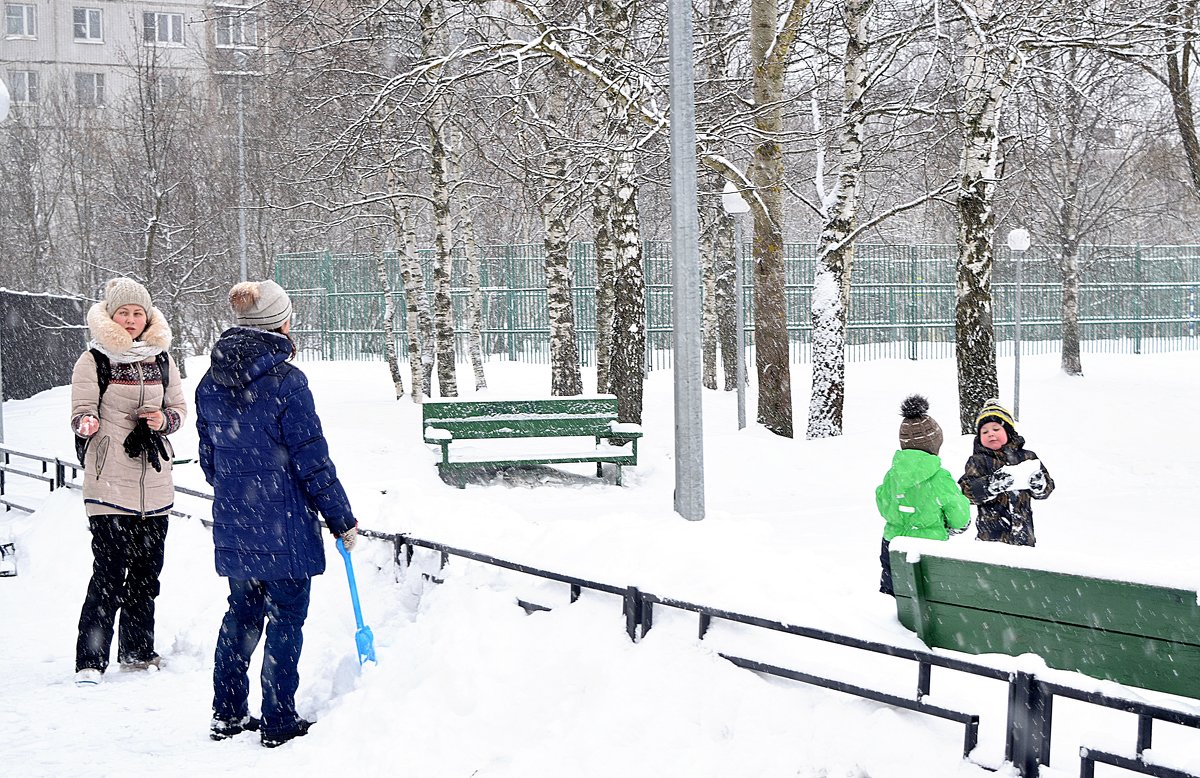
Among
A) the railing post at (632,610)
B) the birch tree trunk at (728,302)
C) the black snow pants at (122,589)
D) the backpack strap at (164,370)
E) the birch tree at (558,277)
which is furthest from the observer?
the birch tree trunk at (728,302)

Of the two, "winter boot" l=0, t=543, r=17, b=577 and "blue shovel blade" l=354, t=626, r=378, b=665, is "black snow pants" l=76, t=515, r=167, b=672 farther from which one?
"winter boot" l=0, t=543, r=17, b=577

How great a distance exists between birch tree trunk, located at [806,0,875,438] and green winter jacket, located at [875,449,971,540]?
851cm

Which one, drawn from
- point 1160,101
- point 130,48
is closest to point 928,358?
point 1160,101

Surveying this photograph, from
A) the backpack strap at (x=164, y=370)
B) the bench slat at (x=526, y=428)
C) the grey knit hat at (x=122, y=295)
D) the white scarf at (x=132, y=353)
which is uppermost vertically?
the grey knit hat at (x=122, y=295)

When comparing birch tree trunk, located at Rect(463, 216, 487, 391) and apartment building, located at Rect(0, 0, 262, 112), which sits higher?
apartment building, located at Rect(0, 0, 262, 112)

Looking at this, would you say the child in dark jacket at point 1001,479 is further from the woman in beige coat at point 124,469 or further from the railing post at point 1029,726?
the woman in beige coat at point 124,469

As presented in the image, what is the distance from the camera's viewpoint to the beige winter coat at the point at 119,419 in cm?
590

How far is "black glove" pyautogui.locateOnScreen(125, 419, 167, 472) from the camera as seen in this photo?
6020mm

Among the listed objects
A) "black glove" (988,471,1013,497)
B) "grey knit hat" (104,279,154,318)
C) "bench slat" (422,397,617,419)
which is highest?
"grey knit hat" (104,279,154,318)

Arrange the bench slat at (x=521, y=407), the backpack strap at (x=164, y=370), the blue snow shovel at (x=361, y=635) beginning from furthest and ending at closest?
the bench slat at (x=521, y=407), the backpack strap at (x=164, y=370), the blue snow shovel at (x=361, y=635)

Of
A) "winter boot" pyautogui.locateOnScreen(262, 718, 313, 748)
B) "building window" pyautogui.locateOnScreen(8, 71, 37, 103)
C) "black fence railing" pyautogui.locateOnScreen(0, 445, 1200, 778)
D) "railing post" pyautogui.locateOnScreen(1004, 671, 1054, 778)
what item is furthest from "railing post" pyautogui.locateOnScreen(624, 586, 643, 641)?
"building window" pyautogui.locateOnScreen(8, 71, 37, 103)

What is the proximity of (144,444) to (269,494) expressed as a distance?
5.10ft

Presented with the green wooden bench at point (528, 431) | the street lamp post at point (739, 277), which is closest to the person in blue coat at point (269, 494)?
the green wooden bench at point (528, 431)

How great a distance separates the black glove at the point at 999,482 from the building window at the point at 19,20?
56.3 meters
